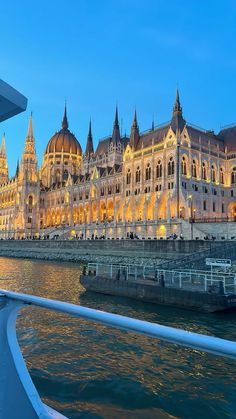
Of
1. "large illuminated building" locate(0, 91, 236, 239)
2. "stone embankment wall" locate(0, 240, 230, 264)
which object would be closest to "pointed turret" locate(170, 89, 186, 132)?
"large illuminated building" locate(0, 91, 236, 239)

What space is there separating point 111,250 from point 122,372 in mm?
47362

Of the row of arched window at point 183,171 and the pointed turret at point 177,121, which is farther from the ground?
the pointed turret at point 177,121

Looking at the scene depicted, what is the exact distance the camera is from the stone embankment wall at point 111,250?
153 feet

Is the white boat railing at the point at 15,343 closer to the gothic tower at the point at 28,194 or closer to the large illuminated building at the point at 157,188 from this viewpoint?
the large illuminated building at the point at 157,188

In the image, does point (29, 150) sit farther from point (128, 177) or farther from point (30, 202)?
point (128, 177)

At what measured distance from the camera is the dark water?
25.4 ft

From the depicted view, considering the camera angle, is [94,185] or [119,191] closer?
[119,191]

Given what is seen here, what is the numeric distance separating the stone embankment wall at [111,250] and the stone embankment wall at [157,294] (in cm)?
1820

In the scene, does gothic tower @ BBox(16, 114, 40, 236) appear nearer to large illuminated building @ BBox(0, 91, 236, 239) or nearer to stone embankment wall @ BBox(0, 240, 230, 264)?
large illuminated building @ BBox(0, 91, 236, 239)

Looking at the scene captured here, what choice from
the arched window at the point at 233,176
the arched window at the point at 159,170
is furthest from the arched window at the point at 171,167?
the arched window at the point at 233,176

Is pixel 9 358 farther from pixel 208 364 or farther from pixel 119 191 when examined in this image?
pixel 119 191

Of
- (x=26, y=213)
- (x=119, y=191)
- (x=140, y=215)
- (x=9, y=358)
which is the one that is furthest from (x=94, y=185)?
(x=9, y=358)

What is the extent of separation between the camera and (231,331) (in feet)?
47.4

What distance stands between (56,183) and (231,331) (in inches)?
4652
